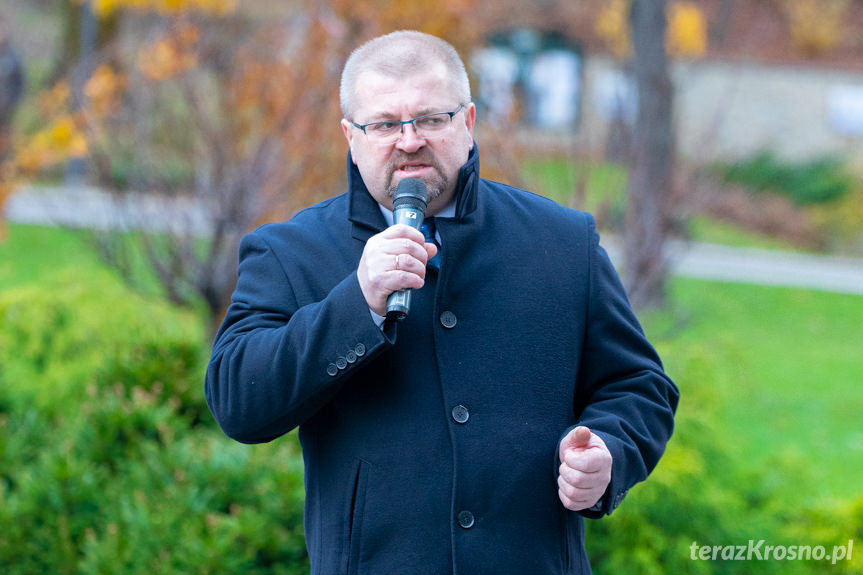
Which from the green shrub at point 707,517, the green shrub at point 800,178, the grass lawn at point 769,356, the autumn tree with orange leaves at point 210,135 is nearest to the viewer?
the green shrub at point 707,517

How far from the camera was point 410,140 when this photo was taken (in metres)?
2.06

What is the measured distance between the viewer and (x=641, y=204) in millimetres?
5664

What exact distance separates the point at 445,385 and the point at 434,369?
4cm

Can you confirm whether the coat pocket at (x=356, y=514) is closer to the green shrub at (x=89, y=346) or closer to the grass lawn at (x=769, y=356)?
the green shrub at (x=89, y=346)

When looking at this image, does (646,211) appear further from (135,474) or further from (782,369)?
(782,369)

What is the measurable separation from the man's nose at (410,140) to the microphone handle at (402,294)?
149mm

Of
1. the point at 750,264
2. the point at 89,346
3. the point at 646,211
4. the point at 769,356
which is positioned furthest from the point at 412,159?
the point at 750,264

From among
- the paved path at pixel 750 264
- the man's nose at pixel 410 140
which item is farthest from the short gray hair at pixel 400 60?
the paved path at pixel 750 264

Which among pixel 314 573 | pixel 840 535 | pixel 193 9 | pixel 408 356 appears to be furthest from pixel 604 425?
pixel 193 9

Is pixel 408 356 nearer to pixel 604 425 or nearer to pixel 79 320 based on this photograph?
pixel 604 425

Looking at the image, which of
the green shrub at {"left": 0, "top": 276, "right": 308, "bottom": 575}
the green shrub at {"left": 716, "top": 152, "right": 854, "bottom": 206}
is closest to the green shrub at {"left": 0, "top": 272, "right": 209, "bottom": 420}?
the green shrub at {"left": 0, "top": 276, "right": 308, "bottom": 575}

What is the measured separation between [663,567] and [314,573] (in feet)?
6.09

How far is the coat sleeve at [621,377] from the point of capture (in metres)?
2.22

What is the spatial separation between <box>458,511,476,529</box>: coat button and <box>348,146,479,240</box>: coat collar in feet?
2.05
